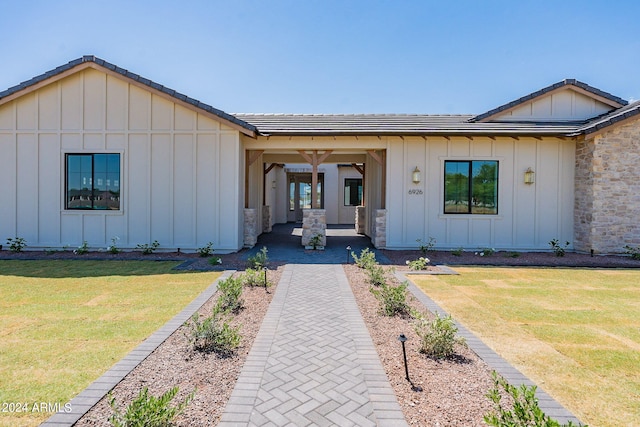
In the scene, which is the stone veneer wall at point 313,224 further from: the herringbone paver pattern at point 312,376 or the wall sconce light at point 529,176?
the wall sconce light at point 529,176

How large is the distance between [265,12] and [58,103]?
7047 millimetres

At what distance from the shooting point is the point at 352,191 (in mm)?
22141

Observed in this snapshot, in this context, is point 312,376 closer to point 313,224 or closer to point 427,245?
point 313,224

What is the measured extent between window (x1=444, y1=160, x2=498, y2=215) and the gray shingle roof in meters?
1.13

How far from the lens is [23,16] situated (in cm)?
881

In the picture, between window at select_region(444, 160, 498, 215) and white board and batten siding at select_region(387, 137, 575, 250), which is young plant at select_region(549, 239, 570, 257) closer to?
white board and batten siding at select_region(387, 137, 575, 250)

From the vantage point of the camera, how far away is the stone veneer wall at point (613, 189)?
10.1 m

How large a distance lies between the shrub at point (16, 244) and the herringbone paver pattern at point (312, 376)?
9859 millimetres

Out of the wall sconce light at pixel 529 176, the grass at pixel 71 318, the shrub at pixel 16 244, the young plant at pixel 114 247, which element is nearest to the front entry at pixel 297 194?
the young plant at pixel 114 247

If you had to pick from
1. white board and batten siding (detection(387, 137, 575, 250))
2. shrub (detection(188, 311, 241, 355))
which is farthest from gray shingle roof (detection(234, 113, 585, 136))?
shrub (detection(188, 311, 241, 355))

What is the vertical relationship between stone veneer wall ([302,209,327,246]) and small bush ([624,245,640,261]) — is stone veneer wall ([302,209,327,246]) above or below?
above

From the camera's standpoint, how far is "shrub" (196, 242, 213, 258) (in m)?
9.87

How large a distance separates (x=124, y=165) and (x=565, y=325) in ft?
38.0

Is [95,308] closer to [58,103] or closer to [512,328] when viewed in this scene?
[512,328]
